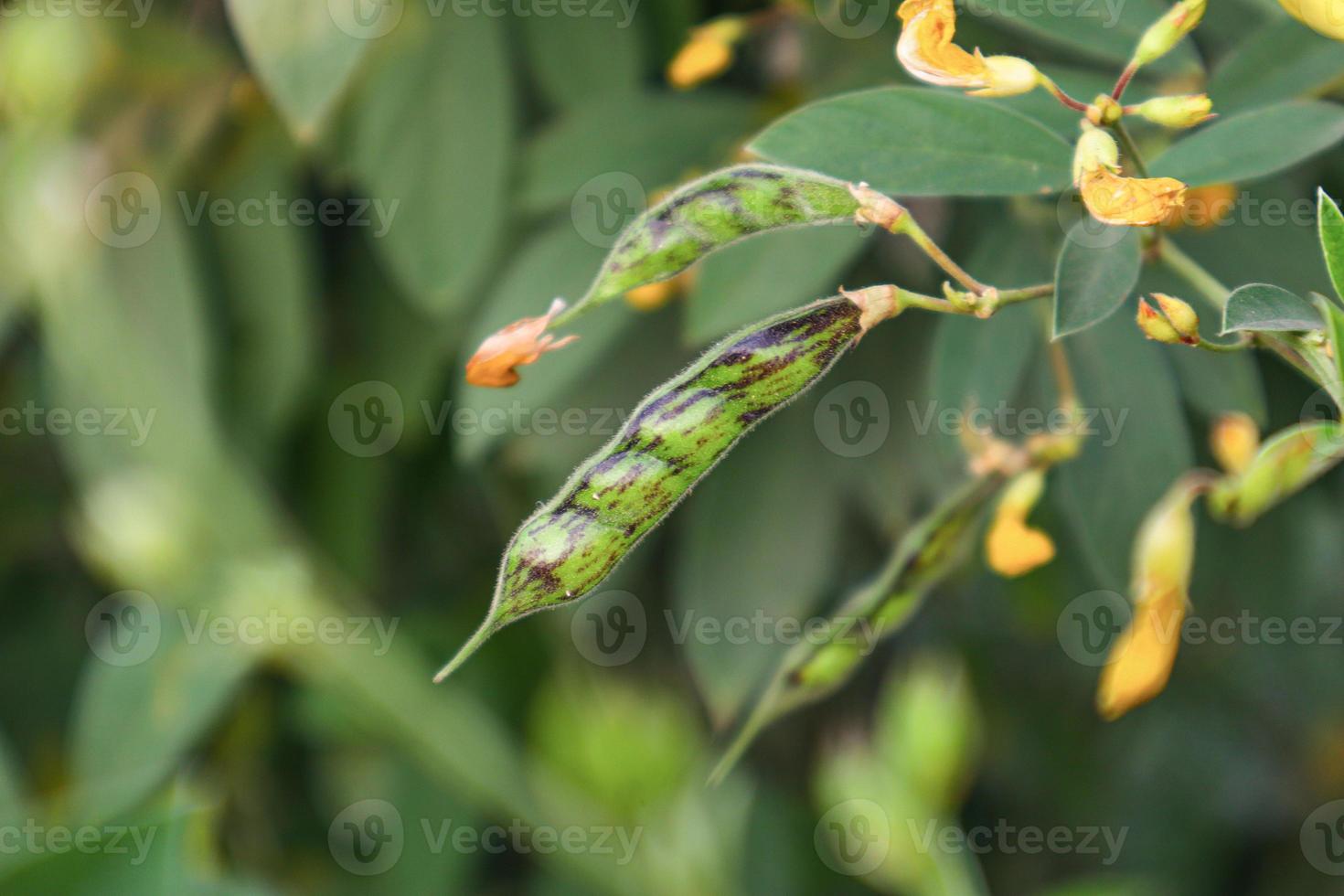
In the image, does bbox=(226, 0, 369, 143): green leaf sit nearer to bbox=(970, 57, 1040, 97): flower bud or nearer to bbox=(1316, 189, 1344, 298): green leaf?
bbox=(970, 57, 1040, 97): flower bud

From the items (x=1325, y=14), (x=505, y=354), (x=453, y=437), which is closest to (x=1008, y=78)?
(x=1325, y=14)

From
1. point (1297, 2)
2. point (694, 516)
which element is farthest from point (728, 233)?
point (694, 516)

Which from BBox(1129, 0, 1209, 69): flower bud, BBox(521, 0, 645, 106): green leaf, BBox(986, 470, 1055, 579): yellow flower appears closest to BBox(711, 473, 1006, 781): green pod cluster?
BBox(986, 470, 1055, 579): yellow flower

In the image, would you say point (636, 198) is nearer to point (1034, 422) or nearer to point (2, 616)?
point (1034, 422)

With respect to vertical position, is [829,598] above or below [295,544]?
below

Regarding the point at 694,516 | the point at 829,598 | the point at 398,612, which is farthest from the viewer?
the point at 398,612

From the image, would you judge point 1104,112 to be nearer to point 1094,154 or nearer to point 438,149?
point 1094,154

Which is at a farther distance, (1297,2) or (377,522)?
(377,522)
